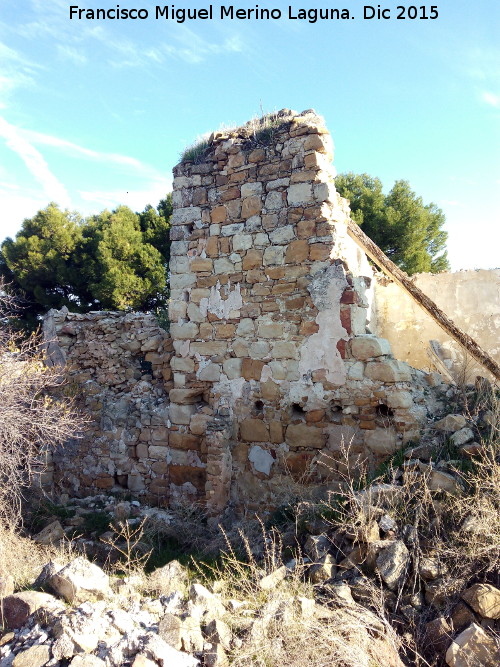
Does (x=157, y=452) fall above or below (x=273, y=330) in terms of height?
below

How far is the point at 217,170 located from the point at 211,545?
13.1 ft

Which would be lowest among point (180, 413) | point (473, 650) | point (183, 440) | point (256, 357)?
point (473, 650)

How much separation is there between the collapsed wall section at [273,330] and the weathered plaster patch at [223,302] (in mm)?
12

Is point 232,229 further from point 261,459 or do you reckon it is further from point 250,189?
point 261,459

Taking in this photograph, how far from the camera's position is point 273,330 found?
5160 millimetres

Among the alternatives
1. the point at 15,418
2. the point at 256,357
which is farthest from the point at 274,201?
A: the point at 15,418

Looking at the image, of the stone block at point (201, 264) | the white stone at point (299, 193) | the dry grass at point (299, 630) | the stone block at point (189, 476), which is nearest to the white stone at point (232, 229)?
the stone block at point (201, 264)

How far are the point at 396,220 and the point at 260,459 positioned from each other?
9.06 meters

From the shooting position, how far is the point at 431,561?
10.3 ft

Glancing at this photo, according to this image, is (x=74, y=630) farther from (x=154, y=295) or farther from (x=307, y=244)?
(x=154, y=295)

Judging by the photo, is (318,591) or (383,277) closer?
(318,591)

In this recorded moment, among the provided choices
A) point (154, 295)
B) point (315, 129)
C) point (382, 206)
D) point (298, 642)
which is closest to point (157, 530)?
point (298, 642)

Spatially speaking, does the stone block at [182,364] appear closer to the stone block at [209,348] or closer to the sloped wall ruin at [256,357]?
the sloped wall ruin at [256,357]

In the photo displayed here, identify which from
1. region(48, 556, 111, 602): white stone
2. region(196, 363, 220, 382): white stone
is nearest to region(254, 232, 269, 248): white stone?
region(196, 363, 220, 382): white stone
